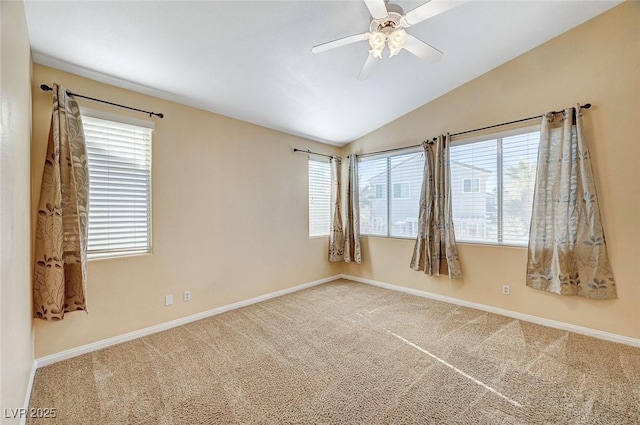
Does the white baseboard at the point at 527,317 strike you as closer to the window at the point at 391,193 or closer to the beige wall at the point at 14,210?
the window at the point at 391,193

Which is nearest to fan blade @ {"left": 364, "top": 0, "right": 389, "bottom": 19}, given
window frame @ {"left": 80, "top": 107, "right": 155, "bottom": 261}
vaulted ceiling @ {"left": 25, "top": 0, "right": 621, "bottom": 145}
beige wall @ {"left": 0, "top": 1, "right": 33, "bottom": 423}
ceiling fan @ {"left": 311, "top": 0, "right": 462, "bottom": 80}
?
ceiling fan @ {"left": 311, "top": 0, "right": 462, "bottom": 80}

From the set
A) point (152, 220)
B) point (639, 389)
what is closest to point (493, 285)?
point (639, 389)

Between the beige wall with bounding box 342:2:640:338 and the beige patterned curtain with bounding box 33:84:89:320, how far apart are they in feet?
13.4

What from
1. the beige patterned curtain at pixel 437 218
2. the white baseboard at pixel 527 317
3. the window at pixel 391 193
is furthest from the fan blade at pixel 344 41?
the white baseboard at pixel 527 317

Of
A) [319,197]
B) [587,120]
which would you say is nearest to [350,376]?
[319,197]

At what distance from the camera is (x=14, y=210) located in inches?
62.8

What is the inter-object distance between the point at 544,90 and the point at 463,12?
Answer: 4.68ft

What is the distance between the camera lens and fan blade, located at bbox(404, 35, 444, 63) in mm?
2094

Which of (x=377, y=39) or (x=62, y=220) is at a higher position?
(x=377, y=39)

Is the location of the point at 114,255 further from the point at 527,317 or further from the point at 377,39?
the point at 527,317

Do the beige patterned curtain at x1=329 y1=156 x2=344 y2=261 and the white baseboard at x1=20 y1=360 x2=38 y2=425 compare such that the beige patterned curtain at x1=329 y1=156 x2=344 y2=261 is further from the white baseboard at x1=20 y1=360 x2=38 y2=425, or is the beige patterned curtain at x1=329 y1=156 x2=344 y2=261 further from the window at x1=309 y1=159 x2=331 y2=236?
the white baseboard at x1=20 y1=360 x2=38 y2=425

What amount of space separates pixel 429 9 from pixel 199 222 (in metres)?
2.99

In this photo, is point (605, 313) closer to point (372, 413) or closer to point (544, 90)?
point (544, 90)

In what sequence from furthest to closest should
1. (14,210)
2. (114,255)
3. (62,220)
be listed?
(114,255) → (62,220) → (14,210)
